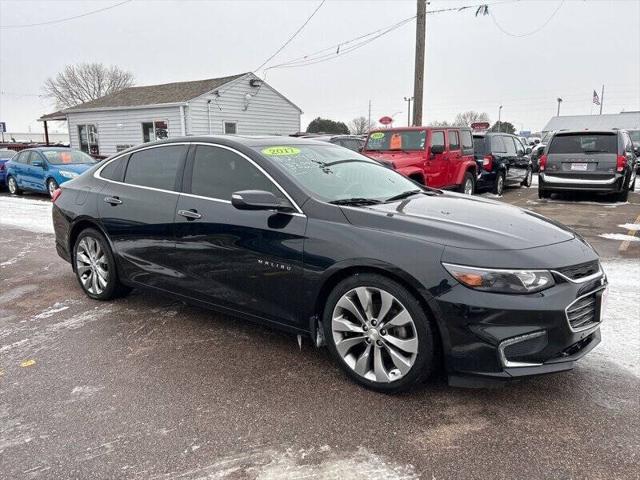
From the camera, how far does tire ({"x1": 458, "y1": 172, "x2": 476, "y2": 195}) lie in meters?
11.5

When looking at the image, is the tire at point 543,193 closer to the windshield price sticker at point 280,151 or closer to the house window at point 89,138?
the windshield price sticker at point 280,151

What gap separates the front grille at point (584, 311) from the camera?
278cm

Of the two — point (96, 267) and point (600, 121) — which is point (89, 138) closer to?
point (96, 267)

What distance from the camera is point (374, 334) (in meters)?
3.04

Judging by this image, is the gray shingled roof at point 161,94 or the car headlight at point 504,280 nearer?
the car headlight at point 504,280

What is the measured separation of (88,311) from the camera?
15.3 feet

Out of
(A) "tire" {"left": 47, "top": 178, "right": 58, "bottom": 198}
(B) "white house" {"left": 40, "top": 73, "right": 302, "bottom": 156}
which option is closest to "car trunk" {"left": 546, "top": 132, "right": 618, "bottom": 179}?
(A) "tire" {"left": 47, "top": 178, "right": 58, "bottom": 198}

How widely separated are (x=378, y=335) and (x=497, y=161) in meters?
11.5

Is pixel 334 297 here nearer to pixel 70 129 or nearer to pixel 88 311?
pixel 88 311

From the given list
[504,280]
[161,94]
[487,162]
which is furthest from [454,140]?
[161,94]

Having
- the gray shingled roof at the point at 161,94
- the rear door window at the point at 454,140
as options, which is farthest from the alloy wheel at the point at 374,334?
the gray shingled roof at the point at 161,94

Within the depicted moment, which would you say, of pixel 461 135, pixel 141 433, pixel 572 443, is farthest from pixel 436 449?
pixel 461 135

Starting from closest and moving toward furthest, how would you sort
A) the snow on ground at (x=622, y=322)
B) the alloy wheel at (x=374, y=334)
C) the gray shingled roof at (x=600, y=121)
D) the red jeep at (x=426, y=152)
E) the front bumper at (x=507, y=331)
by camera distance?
the front bumper at (x=507, y=331), the alloy wheel at (x=374, y=334), the snow on ground at (x=622, y=322), the red jeep at (x=426, y=152), the gray shingled roof at (x=600, y=121)

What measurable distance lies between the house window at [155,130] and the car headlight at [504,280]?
20511 mm
